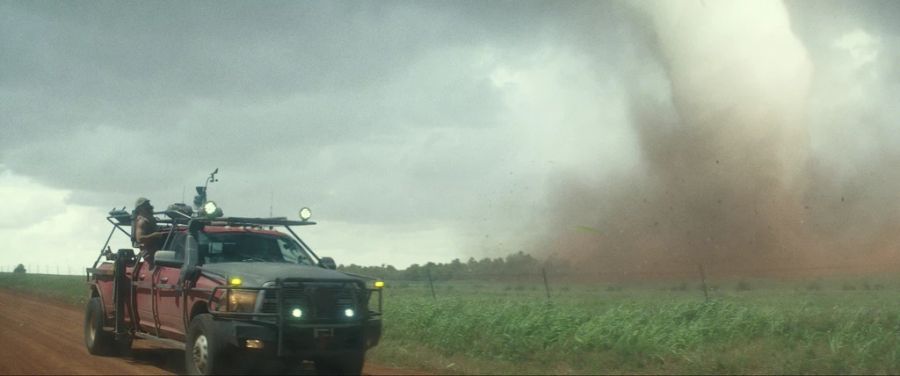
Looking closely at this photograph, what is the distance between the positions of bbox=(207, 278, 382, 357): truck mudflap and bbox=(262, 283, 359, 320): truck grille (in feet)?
0.24

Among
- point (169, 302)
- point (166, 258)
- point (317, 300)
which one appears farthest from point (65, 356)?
point (317, 300)

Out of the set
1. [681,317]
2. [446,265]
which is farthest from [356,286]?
[446,265]

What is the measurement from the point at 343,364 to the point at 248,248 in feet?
7.47

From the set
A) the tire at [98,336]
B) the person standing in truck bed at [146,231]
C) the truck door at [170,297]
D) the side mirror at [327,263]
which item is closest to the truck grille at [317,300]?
the side mirror at [327,263]

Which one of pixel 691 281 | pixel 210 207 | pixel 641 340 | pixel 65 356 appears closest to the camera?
pixel 210 207

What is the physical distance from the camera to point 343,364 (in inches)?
400

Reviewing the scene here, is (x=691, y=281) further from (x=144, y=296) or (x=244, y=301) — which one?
(x=244, y=301)

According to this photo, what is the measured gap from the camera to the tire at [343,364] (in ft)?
32.6

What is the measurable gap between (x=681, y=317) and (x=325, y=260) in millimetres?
8581

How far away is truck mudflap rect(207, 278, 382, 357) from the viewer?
9055mm

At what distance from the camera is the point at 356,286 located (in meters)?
9.88

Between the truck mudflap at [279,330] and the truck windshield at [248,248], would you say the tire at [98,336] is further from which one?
the truck mudflap at [279,330]

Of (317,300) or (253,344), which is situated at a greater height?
(317,300)

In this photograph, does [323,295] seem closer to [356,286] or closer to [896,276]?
[356,286]
